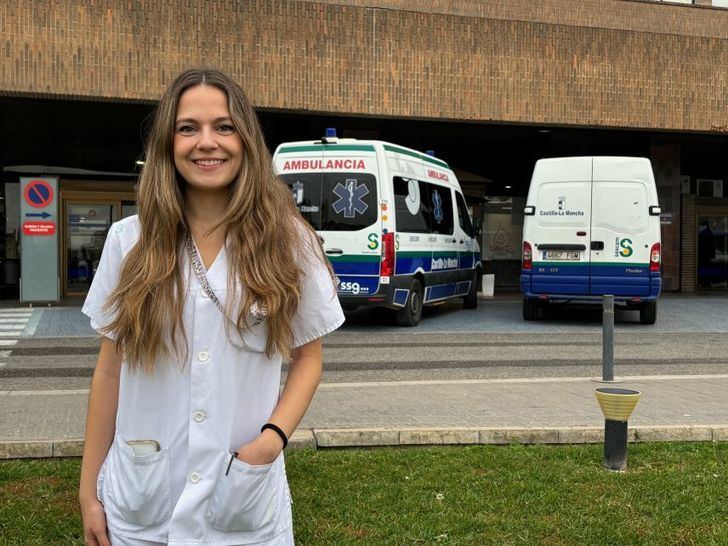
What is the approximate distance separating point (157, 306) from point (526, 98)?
1765cm

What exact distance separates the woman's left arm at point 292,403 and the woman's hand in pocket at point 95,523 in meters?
0.39

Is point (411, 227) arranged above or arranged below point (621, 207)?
below

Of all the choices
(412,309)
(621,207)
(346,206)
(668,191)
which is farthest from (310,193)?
(668,191)

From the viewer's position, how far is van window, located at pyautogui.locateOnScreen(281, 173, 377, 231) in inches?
487

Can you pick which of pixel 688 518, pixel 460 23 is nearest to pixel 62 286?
pixel 460 23

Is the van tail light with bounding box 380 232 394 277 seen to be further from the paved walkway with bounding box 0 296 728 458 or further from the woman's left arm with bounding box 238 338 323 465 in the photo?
the woman's left arm with bounding box 238 338 323 465

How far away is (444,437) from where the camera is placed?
535 cm

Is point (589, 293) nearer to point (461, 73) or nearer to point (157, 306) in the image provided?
point (461, 73)

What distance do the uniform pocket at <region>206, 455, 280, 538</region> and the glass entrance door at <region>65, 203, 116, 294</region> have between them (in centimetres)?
1888

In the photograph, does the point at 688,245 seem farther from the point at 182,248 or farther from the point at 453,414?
the point at 182,248

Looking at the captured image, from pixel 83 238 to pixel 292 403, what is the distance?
19373 millimetres

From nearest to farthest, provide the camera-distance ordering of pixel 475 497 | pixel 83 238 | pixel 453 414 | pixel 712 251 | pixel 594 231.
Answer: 1. pixel 475 497
2. pixel 453 414
3. pixel 594 231
4. pixel 83 238
5. pixel 712 251

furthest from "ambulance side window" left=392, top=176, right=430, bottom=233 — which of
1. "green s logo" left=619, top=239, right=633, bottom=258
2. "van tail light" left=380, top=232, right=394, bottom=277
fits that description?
"green s logo" left=619, top=239, right=633, bottom=258

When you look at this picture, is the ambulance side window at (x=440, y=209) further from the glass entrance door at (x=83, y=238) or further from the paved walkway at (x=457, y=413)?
the glass entrance door at (x=83, y=238)
